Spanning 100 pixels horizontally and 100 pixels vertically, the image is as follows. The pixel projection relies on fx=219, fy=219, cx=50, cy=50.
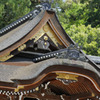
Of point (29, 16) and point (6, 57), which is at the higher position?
point (29, 16)

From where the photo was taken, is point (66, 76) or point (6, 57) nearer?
point (66, 76)

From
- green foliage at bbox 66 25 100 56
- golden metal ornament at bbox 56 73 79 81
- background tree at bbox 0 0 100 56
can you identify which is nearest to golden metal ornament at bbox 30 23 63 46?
golden metal ornament at bbox 56 73 79 81

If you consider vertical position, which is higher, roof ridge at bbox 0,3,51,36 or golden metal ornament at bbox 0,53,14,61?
roof ridge at bbox 0,3,51,36

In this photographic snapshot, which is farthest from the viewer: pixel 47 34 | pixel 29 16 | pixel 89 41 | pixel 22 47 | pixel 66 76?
pixel 89 41

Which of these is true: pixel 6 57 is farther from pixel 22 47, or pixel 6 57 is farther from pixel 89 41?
pixel 89 41

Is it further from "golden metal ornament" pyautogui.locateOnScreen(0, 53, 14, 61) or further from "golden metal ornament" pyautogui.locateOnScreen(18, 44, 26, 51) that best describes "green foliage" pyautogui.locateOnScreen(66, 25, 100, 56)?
"golden metal ornament" pyautogui.locateOnScreen(0, 53, 14, 61)

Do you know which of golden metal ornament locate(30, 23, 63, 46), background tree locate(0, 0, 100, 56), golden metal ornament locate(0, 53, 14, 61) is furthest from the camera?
background tree locate(0, 0, 100, 56)

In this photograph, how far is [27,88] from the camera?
4.42 m

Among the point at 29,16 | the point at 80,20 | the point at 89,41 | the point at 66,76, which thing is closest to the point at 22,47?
the point at 66,76

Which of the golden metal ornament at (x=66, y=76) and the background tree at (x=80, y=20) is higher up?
the background tree at (x=80, y=20)

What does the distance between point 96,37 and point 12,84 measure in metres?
14.3

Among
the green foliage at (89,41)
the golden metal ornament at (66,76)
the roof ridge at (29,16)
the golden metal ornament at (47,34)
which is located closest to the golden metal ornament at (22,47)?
the golden metal ornament at (47,34)

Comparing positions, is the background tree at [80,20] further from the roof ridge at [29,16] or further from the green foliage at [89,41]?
the roof ridge at [29,16]

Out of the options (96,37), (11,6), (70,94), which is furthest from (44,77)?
(96,37)
